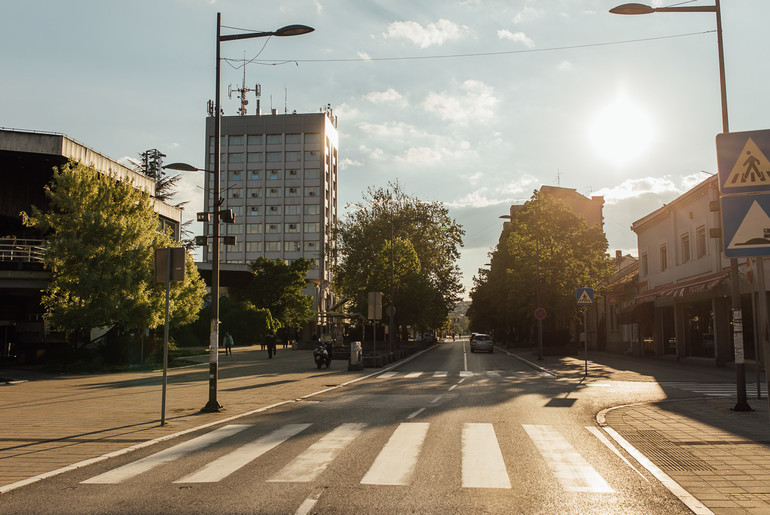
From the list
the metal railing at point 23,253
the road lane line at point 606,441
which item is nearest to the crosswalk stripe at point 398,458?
the road lane line at point 606,441

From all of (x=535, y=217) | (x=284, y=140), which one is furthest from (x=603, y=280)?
(x=284, y=140)

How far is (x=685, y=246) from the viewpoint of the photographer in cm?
3500

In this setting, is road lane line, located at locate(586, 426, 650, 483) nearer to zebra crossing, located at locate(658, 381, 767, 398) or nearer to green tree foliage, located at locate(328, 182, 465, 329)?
zebra crossing, located at locate(658, 381, 767, 398)

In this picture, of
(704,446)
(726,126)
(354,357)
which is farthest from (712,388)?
(354,357)

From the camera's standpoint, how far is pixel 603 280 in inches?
1826

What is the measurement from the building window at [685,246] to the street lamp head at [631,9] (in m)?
23.6

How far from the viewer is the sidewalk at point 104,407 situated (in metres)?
8.69

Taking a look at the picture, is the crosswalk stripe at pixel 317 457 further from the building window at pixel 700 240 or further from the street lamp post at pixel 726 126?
the building window at pixel 700 240

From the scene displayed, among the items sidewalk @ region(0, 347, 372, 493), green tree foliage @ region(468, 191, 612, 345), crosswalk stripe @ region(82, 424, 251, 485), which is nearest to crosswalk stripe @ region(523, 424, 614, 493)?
crosswalk stripe @ region(82, 424, 251, 485)

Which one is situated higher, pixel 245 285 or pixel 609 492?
pixel 245 285

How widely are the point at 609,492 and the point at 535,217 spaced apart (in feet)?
127

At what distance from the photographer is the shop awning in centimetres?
2756

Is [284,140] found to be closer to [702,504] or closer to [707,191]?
[707,191]

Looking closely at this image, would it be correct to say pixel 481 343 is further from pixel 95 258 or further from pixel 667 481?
pixel 667 481
